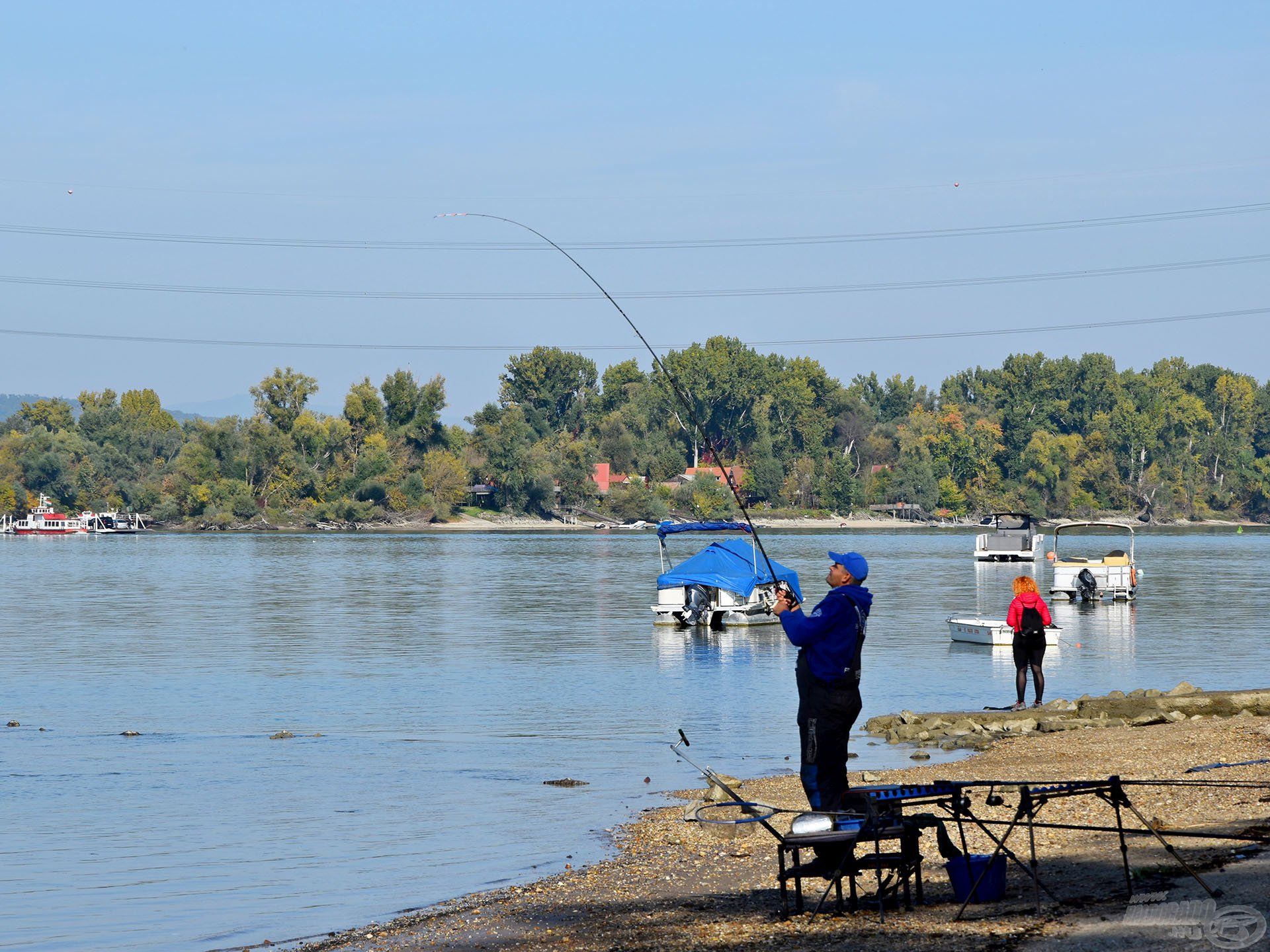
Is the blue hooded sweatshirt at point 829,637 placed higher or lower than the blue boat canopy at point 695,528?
lower

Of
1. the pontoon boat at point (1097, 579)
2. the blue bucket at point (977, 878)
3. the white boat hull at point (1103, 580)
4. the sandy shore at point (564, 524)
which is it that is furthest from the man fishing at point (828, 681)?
the sandy shore at point (564, 524)

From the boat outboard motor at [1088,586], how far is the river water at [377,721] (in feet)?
3.61

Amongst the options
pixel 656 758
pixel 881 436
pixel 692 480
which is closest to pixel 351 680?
pixel 656 758

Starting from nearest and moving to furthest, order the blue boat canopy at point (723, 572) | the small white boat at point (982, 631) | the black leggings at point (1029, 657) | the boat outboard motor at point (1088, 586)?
the black leggings at point (1029, 657) → the small white boat at point (982, 631) → the blue boat canopy at point (723, 572) → the boat outboard motor at point (1088, 586)

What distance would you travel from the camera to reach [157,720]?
24.8 metres

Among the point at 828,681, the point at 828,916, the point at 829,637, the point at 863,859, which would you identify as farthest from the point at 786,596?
the point at 828,916

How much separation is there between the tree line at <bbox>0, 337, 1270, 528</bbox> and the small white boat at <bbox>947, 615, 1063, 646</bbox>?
407 ft

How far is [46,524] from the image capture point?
6033 inches

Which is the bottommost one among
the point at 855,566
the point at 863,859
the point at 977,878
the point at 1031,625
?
the point at 977,878

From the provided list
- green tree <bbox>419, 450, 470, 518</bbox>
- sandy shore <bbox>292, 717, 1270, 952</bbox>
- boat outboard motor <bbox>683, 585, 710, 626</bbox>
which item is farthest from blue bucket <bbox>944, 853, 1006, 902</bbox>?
green tree <bbox>419, 450, 470, 518</bbox>

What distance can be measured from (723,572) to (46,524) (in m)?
128

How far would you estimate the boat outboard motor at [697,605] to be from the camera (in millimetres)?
43875

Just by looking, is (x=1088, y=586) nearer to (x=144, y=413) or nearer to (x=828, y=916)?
(x=828, y=916)

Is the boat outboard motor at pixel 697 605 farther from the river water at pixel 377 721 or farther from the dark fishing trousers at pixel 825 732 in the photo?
the dark fishing trousers at pixel 825 732
